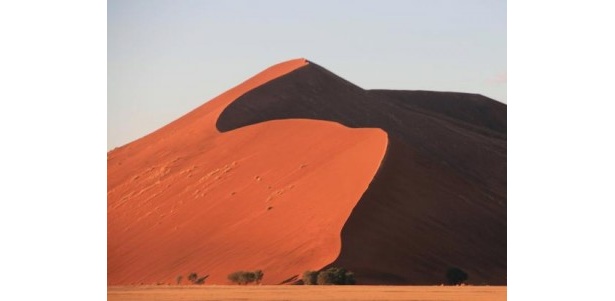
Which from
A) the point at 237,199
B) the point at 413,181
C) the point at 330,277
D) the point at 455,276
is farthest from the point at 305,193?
the point at 330,277

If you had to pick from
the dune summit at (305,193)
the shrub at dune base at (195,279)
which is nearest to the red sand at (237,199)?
the dune summit at (305,193)

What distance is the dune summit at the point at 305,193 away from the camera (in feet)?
146

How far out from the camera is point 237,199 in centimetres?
5191

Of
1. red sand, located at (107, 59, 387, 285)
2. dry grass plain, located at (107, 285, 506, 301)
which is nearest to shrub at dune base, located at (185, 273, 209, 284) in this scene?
red sand, located at (107, 59, 387, 285)

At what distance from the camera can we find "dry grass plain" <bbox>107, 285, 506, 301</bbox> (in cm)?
3281

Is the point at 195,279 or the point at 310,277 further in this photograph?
the point at 195,279

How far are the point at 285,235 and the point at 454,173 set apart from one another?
43.9ft

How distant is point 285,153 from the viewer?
56.2 m

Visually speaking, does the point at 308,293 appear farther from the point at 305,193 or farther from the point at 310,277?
the point at 305,193

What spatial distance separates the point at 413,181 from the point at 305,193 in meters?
4.81

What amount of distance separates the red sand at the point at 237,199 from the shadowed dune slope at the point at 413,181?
0.99 m
